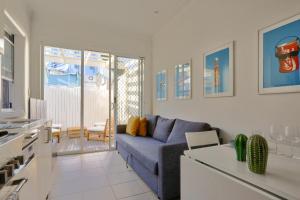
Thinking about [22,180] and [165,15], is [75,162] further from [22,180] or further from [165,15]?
[165,15]

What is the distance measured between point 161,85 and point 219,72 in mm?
1839

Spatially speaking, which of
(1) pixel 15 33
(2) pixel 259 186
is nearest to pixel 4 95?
(1) pixel 15 33

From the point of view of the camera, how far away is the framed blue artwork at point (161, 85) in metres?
3.89

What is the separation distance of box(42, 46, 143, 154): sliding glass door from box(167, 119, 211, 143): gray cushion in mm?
1954

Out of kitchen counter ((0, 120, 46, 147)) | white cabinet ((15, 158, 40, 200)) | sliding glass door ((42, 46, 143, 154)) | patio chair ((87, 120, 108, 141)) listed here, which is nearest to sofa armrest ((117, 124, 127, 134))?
sliding glass door ((42, 46, 143, 154))

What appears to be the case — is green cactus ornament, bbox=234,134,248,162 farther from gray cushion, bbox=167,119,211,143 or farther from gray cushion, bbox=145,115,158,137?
gray cushion, bbox=145,115,158,137

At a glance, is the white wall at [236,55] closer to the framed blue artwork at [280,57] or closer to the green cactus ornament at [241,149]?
the framed blue artwork at [280,57]

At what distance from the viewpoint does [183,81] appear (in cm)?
320

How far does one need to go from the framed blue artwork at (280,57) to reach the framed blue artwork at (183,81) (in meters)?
1.32

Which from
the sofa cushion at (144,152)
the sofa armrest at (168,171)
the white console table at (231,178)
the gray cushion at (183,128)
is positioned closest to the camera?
the white console table at (231,178)

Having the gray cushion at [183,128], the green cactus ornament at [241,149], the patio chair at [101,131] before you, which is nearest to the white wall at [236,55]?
Result: the gray cushion at [183,128]

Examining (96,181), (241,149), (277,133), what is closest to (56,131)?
(96,181)

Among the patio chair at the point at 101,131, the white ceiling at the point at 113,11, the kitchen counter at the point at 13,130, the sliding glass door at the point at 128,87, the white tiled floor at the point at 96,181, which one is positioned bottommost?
the white tiled floor at the point at 96,181

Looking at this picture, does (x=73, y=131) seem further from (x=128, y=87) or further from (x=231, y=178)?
(x=231, y=178)
